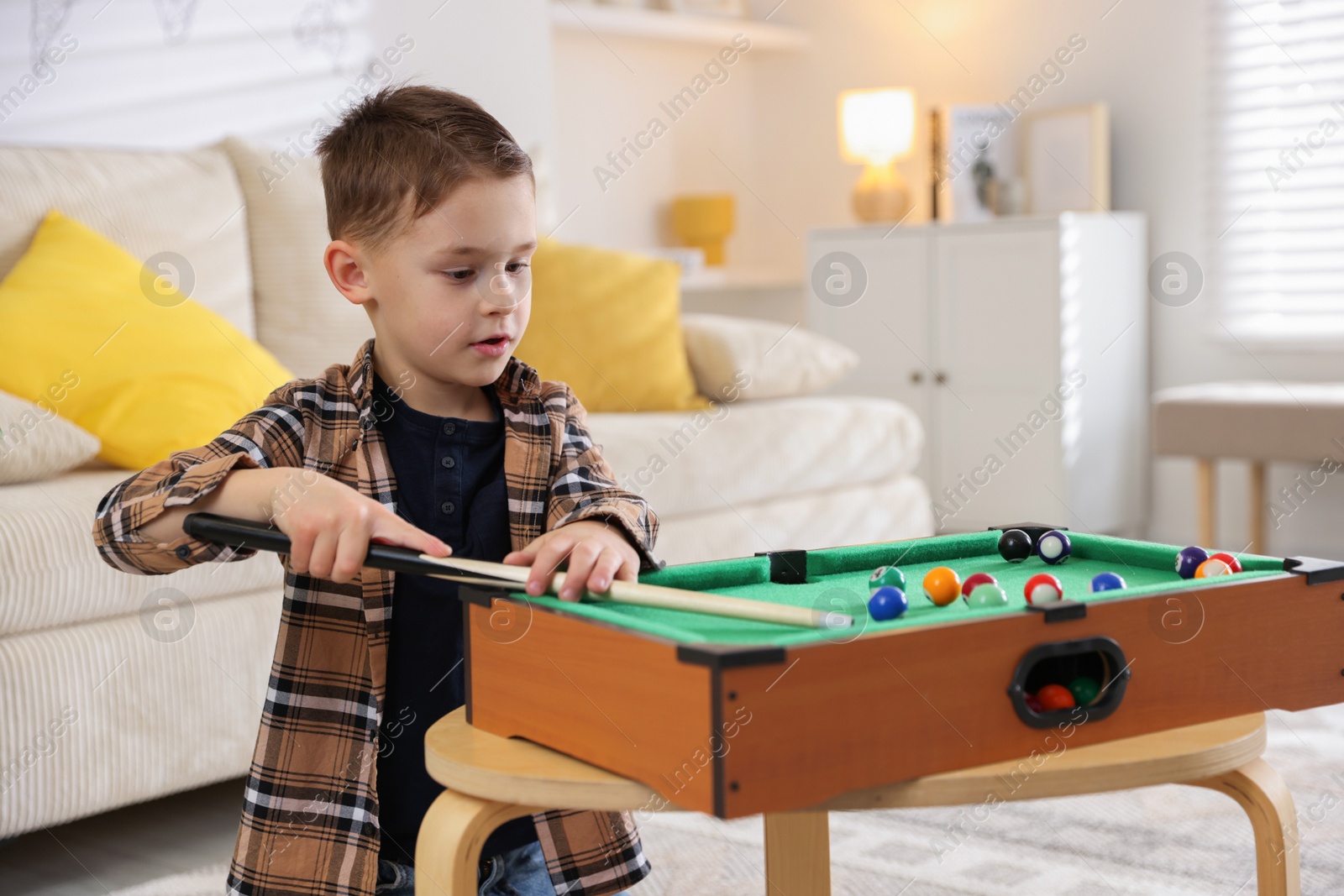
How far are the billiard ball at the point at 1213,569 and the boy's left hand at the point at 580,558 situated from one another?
15.2 inches

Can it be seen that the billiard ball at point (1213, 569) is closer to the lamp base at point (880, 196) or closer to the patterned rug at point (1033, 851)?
the patterned rug at point (1033, 851)

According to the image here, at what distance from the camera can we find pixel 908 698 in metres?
0.69

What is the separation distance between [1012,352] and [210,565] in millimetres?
2370

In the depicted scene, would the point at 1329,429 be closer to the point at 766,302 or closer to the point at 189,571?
the point at 766,302

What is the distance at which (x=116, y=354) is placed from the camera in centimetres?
192

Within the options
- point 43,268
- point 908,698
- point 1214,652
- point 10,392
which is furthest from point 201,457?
point 43,268

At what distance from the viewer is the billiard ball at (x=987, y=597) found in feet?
2.61

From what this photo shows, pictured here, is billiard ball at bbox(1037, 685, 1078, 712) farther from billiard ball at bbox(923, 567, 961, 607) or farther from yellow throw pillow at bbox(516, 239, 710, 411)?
yellow throw pillow at bbox(516, 239, 710, 411)

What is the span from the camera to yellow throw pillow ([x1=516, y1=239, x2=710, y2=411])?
2.57 m

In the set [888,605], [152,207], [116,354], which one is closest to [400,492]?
[888,605]

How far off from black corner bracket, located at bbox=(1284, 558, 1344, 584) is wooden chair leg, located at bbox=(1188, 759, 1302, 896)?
4.9 inches

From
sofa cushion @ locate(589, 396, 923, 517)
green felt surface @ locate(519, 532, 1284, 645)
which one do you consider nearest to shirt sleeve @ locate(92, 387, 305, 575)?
green felt surface @ locate(519, 532, 1284, 645)

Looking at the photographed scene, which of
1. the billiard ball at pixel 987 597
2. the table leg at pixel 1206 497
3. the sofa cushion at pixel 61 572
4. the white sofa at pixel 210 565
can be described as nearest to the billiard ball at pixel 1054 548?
the billiard ball at pixel 987 597

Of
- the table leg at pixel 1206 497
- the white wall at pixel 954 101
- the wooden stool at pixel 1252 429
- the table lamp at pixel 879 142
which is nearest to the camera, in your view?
the wooden stool at pixel 1252 429
